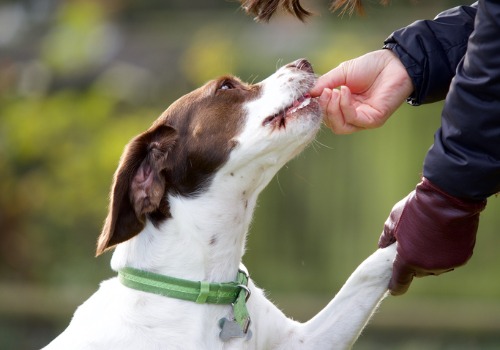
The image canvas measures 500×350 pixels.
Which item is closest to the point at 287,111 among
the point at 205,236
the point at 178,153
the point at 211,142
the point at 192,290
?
the point at 211,142

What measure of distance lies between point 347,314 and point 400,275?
0.66 meters

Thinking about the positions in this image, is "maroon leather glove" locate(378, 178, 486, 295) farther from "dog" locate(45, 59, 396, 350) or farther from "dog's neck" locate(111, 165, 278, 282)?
"dog's neck" locate(111, 165, 278, 282)

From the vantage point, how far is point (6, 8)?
36.7 feet

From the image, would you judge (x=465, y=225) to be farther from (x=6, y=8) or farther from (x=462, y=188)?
(x=6, y=8)

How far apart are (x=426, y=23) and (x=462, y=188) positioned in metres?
0.83

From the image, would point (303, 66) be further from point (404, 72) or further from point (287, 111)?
point (404, 72)

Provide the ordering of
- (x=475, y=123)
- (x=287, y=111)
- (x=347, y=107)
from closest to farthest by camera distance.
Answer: (x=475, y=123) → (x=347, y=107) → (x=287, y=111)

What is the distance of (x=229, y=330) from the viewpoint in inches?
163

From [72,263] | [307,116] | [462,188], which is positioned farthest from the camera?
[72,263]

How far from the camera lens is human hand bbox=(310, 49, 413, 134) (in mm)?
3910

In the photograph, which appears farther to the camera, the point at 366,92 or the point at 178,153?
the point at 178,153

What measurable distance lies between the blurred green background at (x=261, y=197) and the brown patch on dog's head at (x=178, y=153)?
3.19 meters

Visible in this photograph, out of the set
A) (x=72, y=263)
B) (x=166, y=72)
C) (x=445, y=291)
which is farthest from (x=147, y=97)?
(x=445, y=291)

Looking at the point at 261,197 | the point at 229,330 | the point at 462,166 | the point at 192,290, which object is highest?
the point at 462,166
